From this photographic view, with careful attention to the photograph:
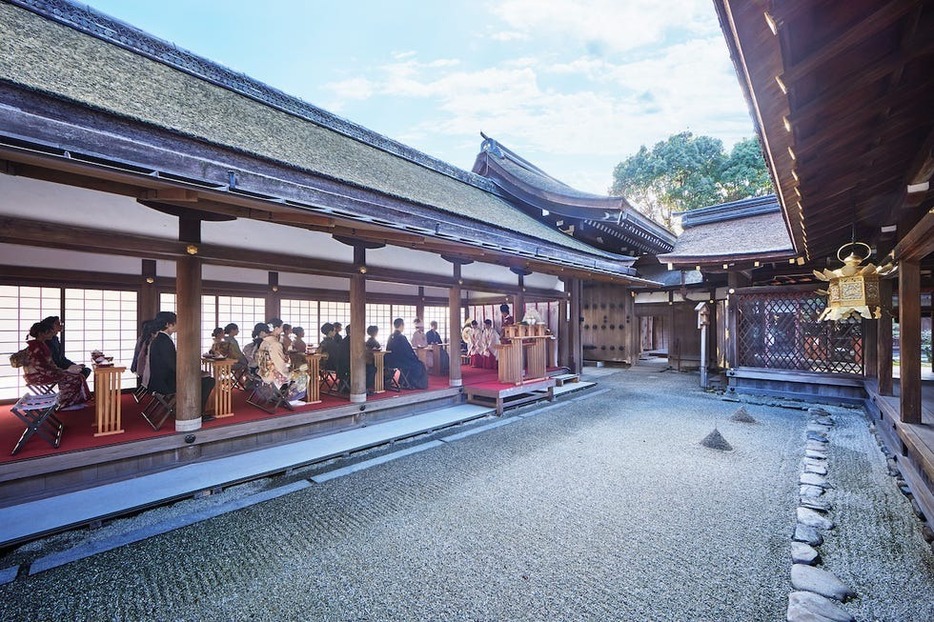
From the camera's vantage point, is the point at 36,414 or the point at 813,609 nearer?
the point at 813,609

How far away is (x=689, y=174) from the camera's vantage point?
25375 mm

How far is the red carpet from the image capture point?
3.70 meters

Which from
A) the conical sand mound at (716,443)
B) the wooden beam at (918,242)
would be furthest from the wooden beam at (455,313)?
the wooden beam at (918,242)

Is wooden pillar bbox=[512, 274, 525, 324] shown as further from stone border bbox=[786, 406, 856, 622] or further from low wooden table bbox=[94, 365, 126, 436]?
low wooden table bbox=[94, 365, 126, 436]

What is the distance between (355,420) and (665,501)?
4.19 metres

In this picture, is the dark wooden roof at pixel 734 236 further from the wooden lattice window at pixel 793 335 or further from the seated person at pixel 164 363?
the seated person at pixel 164 363

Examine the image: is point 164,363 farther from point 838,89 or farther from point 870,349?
point 870,349

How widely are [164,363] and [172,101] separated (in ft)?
10.6

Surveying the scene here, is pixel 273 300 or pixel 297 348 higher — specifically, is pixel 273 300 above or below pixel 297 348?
above

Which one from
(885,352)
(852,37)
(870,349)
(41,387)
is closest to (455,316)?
(41,387)

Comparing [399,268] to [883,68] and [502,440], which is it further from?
[883,68]

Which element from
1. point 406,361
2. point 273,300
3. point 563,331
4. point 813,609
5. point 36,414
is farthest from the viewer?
point 563,331

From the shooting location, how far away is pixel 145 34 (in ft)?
18.8

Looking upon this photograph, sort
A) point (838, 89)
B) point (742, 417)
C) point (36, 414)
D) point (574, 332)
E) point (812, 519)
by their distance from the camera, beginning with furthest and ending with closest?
point (574, 332)
point (742, 417)
point (36, 414)
point (812, 519)
point (838, 89)
